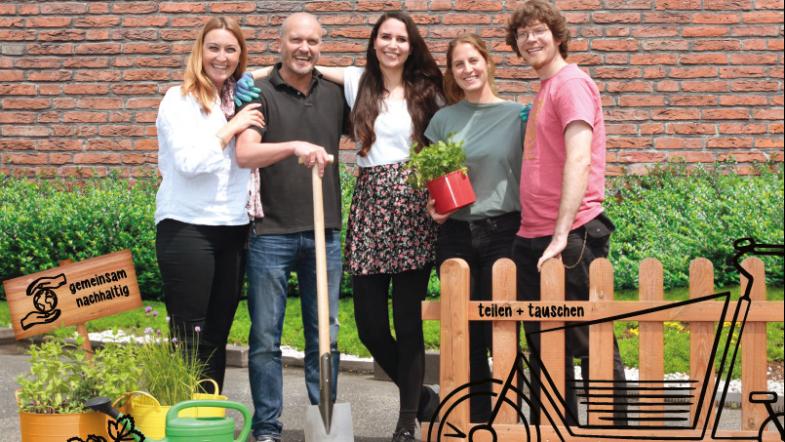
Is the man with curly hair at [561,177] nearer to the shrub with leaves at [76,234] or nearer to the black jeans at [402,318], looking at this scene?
the black jeans at [402,318]

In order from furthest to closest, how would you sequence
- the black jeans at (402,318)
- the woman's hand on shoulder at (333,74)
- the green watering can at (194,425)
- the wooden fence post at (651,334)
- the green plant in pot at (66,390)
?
the woman's hand on shoulder at (333,74) < the black jeans at (402,318) < the wooden fence post at (651,334) < the green plant in pot at (66,390) < the green watering can at (194,425)

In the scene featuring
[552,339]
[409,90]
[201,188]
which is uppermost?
[409,90]

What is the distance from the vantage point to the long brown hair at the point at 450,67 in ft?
15.0

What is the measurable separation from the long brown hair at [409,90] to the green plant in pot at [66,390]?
1.37 meters

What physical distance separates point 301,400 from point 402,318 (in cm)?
176

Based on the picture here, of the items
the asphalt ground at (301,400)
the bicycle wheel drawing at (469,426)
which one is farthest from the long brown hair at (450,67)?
the asphalt ground at (301,400)

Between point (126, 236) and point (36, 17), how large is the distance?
2488mm

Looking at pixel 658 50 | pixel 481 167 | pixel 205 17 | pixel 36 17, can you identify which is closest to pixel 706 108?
pixel 658 50

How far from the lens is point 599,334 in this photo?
4.19m

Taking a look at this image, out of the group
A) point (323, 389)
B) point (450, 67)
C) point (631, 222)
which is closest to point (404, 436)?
point (323, 389)

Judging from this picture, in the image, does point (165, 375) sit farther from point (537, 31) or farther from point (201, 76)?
point (537, 31)

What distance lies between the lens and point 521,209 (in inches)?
174

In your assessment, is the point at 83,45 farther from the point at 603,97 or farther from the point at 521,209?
the point at 521,209

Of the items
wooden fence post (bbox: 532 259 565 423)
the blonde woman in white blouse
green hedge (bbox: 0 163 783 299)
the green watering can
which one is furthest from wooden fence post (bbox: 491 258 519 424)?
green hedge (bbox: 0 163 783 299)
